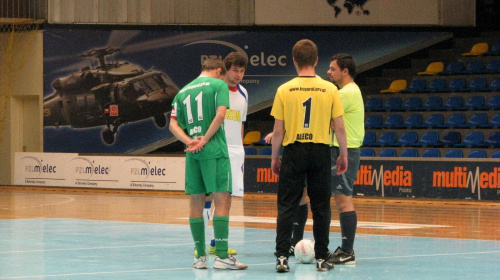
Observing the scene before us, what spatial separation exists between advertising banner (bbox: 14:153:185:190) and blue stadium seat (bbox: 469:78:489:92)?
850cm

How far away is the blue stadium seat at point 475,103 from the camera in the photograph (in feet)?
80.0

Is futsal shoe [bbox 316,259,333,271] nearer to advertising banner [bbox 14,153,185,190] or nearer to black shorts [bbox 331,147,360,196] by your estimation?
black shorts [bbox 331,147,360,196]

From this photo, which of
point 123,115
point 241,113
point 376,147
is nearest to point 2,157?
point 123,115

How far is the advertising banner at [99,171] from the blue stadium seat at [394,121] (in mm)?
6225

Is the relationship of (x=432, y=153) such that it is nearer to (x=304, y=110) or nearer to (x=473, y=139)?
(x=473, y=139)

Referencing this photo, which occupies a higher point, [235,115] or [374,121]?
[374,121]

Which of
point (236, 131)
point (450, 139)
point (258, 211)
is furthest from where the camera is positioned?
point (450, 139)

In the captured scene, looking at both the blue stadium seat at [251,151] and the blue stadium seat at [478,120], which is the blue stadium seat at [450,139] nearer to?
the blue stadium seat at [478,120]

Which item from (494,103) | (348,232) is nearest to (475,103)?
(494,103)

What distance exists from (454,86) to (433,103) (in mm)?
888

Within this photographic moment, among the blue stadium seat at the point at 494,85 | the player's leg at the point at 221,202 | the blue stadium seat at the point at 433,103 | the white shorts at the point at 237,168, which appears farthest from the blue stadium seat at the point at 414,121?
the player's leg at the point at 221,202

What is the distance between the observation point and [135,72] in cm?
2728

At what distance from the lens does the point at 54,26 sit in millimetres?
27062

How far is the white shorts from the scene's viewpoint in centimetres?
935
